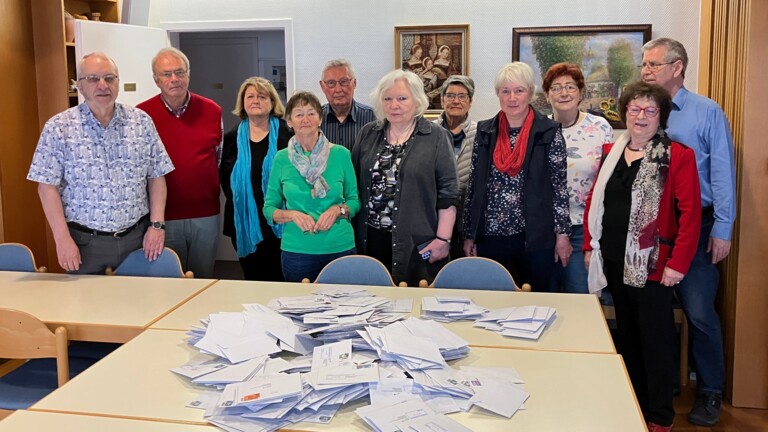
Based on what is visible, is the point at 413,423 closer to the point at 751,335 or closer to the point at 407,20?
the point at 751,335

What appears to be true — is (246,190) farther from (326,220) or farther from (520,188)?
(520,188)

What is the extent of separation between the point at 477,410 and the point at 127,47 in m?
4.21

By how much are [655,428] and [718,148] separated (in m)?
1.28

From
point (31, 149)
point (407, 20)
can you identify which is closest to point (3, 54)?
point (31, 149)

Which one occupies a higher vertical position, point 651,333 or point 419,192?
point 419,192

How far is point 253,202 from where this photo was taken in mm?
3771

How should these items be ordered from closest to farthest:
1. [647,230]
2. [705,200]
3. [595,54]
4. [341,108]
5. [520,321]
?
[520,321], [647,230], [705,200], [341,108], [595,54]

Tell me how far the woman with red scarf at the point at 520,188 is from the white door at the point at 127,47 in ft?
9.59

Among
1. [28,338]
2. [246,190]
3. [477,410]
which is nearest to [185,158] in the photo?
[246,190]

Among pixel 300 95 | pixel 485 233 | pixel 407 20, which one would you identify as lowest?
pixel 485 233

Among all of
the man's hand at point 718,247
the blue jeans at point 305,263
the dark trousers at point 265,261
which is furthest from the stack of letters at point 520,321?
the dark trousers at point 265,261

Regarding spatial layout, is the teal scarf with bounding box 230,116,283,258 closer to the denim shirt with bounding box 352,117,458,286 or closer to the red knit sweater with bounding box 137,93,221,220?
the red knit sweater with bounding box 137,93,221,220

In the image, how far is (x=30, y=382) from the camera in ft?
8.50

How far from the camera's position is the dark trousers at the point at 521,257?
125 inches
